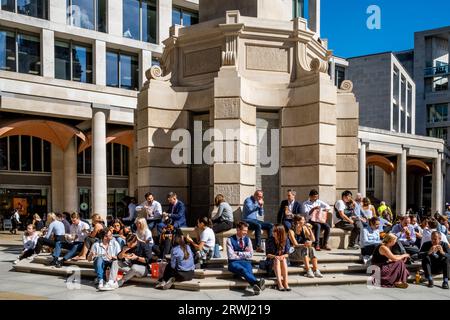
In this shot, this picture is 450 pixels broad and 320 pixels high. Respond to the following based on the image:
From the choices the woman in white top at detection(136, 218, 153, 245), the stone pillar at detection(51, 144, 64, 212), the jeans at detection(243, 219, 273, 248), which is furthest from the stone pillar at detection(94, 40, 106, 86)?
the jeans at detection(243, 219, 273, 248)

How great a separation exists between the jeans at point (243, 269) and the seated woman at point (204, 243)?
90cm

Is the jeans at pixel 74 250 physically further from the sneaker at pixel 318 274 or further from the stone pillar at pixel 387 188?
the stone pillar at pixel 387 188

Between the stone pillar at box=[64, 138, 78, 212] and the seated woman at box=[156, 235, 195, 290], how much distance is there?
26.9 m

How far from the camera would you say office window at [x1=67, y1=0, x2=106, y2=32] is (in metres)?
33.0

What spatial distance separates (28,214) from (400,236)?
31.4m

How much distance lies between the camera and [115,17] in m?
34.7

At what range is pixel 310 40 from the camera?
14742 mm

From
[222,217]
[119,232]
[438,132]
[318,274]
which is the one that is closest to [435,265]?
[318,274]

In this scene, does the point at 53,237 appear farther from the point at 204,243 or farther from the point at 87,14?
the point at 87,14

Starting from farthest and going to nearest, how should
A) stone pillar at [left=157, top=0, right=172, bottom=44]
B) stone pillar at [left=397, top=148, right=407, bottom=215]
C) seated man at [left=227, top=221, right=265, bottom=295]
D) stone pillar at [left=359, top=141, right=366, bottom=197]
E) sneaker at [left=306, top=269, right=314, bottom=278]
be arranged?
stone pillar at [left=397, top=148, right=407, bottom=215] → stone pillar at [left=359, top=141, right=366, bottom=197] → stone pillar at [left=157, top=0, right=172, bottom=44] → sneaker at [left=306, top=269, right=314, bottom=278] → seated man at [left=227, top=221, right=265, bottom=295]

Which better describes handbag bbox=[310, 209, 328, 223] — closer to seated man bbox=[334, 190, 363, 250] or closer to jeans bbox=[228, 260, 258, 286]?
seated man bbox=[334, 190, 363, 250]

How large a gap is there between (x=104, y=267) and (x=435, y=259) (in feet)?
25.4
